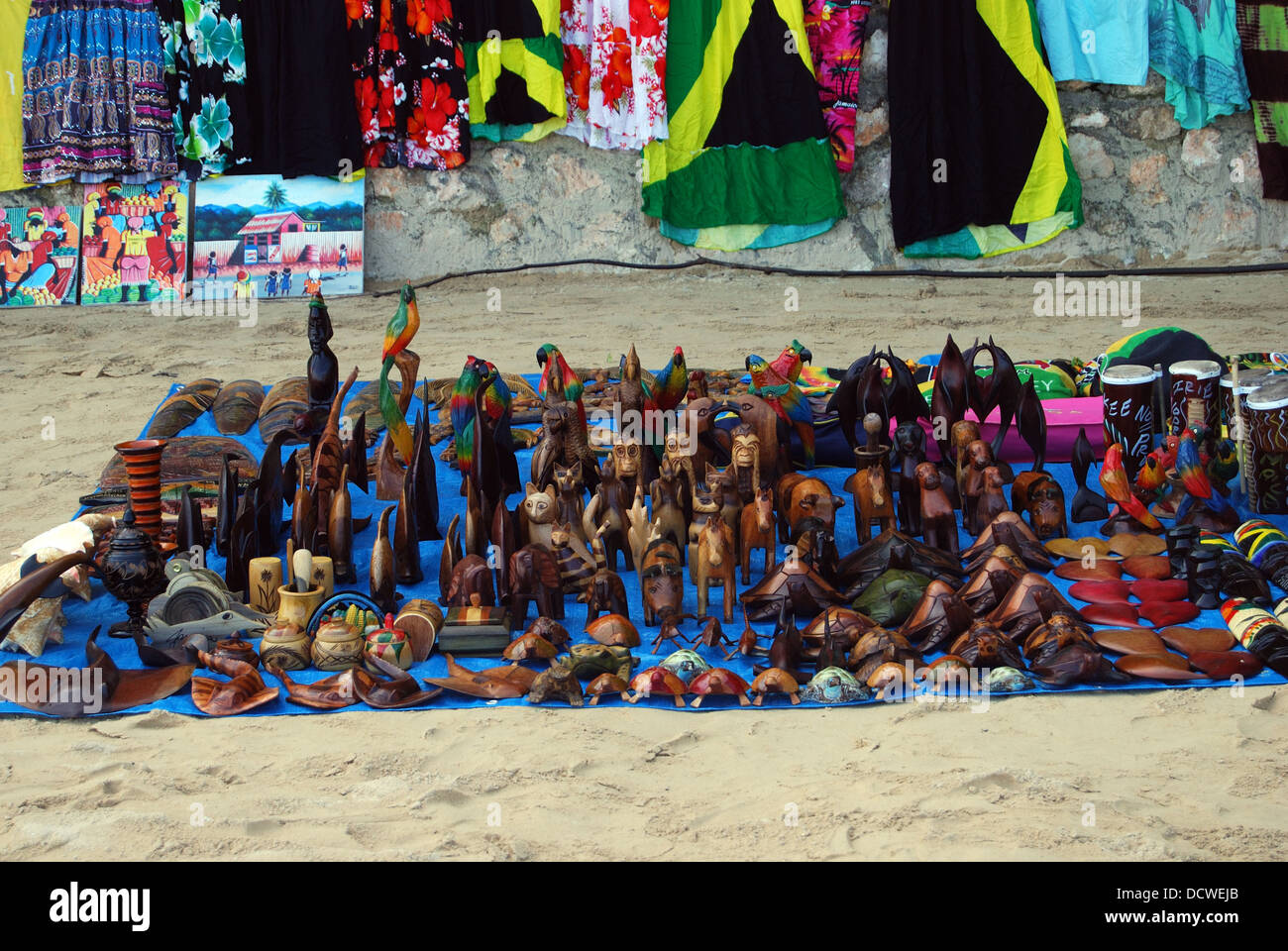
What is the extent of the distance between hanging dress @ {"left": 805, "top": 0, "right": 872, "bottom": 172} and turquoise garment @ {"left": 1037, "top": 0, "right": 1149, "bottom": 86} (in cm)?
127

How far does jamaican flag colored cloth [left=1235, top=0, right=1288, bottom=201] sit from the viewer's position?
8.98 metres

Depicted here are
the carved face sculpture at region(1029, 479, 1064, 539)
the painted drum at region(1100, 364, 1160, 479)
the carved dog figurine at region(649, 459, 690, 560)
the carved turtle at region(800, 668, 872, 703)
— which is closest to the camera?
the carved turtle at region(800, 668, 872, 703)

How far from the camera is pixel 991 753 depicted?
3.16 meters

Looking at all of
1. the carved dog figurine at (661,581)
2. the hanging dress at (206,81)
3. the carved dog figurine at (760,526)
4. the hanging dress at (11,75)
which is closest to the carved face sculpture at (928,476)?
the carved dog figurine at (760,526)

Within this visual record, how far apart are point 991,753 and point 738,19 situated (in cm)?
687

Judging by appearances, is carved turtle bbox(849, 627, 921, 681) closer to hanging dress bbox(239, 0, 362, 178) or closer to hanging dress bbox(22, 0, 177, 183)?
hanging dress bbox(239, 0, 362, 178)

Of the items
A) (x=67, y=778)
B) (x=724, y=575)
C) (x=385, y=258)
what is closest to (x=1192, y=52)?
(x=385, y=258)

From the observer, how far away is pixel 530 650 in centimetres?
372

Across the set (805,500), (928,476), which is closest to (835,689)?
(805,500)

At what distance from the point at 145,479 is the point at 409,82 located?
17.6 feet

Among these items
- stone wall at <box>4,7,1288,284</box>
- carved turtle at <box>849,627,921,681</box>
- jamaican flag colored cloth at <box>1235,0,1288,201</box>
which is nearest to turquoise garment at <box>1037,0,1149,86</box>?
stone wall at <box>4,7,1288,284</box>

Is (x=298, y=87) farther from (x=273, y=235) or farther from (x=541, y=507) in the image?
(x=541, y=507)

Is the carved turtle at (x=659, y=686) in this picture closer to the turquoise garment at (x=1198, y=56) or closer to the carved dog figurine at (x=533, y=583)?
the carved dog figurine at (x=533, y=583)

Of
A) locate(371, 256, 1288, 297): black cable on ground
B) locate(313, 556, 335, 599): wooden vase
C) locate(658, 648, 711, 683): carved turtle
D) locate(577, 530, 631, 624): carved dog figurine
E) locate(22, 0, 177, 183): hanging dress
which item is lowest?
locate(658, 648, 711, 683): carved turtle
